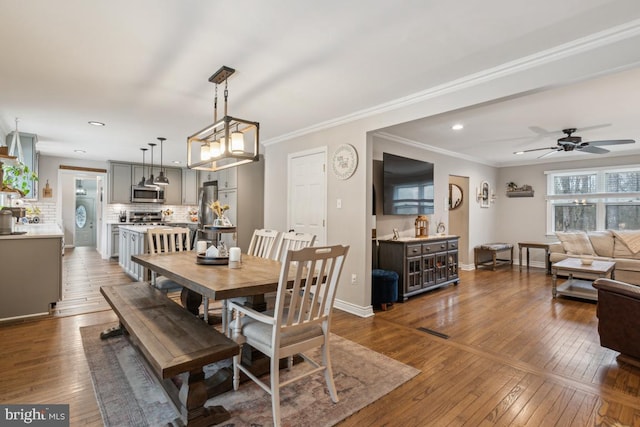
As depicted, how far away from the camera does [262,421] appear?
1.79 metres

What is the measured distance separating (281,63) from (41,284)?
354 cm

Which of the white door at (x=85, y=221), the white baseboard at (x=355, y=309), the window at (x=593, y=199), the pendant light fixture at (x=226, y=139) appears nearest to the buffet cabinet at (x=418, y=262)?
the white baseboard at (x=355, y=309)

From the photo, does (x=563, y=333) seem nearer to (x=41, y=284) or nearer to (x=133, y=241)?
(x=41, y=284)

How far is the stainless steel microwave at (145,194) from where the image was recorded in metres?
7.66

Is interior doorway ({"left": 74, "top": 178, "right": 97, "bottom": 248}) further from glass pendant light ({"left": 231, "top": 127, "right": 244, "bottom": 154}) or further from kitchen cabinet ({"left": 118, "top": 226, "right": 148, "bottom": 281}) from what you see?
glass pendant light ({"left": 231, "top": 127, "right": 244, "bottom": 154})

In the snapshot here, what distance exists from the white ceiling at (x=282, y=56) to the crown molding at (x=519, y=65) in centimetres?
6

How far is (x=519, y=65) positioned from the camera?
8.11 ft

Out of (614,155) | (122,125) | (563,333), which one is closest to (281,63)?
(122,125)

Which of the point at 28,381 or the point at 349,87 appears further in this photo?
the point at 349,87

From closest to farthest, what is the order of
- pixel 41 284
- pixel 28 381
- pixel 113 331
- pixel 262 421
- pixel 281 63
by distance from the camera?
1. pixel 262 421
2. pixel 28 381
3. pixel 281 63
4. pixel 113 331
5. pixel 41 284

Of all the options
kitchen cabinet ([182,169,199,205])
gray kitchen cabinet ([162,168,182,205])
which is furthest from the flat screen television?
gray kitchen cabinet ([162,168,182,205])

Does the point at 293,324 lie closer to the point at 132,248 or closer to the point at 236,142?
the point at 236,142

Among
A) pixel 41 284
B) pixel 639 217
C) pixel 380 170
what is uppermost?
pixel 380 170

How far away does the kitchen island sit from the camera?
3.29 meters
